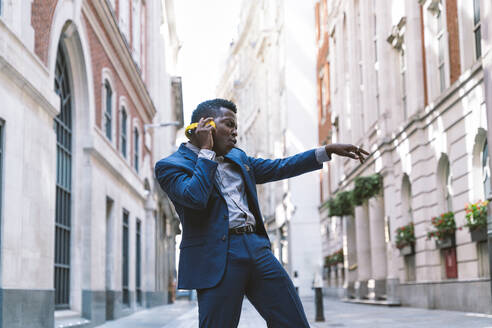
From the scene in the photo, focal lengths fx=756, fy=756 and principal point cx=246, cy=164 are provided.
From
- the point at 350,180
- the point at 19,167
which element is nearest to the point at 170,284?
the point at 350,180

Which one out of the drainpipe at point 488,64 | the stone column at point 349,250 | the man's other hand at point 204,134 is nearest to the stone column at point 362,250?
the stone column at point 349,250

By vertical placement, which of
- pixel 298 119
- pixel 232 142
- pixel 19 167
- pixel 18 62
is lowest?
pixel 232 142

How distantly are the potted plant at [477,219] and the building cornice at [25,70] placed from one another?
8.44 meters

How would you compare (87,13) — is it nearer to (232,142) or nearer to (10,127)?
(10,127)

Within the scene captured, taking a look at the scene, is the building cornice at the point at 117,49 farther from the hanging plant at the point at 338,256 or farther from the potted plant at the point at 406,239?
the hanging plant at the point at 338,256

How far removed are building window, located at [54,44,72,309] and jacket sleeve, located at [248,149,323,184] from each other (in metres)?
9.89

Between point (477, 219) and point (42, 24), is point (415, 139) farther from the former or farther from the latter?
point (42, 24)

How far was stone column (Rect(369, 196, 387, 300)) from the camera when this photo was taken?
2688 cm

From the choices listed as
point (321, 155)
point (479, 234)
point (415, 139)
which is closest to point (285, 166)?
point (321, 155)

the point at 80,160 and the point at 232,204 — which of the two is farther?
the point at 80,160

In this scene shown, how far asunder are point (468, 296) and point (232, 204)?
13662 millimetres

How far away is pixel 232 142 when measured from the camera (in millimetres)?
4082

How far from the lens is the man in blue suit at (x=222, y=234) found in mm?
3809

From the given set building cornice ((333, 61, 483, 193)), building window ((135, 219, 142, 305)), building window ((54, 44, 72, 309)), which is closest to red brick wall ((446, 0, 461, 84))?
building cornice ((333, 61, 483, 193))
